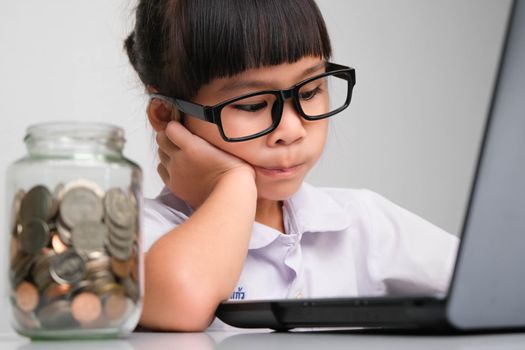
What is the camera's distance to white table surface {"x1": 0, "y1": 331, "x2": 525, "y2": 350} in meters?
0.54

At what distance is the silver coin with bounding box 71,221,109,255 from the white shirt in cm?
61

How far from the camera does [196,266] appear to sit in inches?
35.0

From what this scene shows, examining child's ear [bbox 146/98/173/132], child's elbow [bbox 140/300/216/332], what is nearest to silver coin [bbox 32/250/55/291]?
child's elbow [bbox 140/300/216/332]

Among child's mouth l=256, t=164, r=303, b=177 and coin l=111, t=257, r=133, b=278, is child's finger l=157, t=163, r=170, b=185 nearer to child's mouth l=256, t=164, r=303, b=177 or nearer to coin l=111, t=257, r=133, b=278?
child's mouth l=256, t=164, r=303, b=177

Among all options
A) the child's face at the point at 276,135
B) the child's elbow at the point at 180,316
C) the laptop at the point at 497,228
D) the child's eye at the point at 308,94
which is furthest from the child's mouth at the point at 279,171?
the laptop at the point at 497,228

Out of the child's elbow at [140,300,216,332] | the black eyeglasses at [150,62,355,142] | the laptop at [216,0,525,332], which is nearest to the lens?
the laptop at [216,0,525,332]

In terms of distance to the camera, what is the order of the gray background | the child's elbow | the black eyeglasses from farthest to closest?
the gray background
the black eyeglasses
the child's elbow

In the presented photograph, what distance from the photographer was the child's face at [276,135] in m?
1.17

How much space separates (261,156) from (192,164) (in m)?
0.11

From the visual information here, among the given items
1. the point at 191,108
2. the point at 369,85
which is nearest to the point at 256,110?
the point at 191,108

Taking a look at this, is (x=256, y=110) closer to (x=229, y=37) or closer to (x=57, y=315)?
(x=229, y=37)

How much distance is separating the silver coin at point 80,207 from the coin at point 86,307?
0.06 m

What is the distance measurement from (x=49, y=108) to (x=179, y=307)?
4.29 ft

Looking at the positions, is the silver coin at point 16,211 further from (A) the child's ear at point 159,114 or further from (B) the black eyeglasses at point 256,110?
(A) the child's ear at point 159,114
